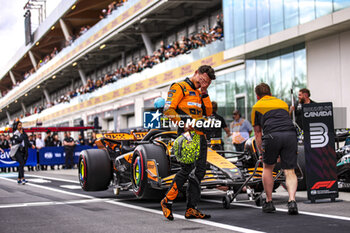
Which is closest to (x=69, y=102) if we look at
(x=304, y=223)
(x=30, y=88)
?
(x=30, y=88)

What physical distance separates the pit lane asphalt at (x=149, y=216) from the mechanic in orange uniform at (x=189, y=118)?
0.80ft

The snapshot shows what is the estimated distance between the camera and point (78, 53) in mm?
46062

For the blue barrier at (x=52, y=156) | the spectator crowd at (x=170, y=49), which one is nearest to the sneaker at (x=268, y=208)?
the blue barrier at (x=52, y=156)

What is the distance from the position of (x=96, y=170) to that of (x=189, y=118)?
3250 millimetres

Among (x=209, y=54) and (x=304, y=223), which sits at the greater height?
(x=209, y=54)

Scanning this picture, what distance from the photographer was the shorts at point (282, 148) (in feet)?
22.8

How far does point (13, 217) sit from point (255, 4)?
1719 cm

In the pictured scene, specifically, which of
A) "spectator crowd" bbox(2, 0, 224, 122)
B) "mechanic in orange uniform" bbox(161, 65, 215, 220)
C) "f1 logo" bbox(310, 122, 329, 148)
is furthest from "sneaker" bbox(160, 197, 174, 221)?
"spectator crowd" bbox(2, 0, 224, 122)

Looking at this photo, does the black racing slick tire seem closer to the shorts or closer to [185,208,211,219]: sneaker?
[185,208,211,219]: sneaker

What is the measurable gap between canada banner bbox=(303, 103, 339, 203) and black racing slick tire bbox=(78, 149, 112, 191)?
3537mm

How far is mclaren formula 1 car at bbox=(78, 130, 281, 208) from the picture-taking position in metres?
7.60

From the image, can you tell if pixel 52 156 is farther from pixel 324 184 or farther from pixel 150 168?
pixel 324 184

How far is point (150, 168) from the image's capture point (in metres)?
7.77

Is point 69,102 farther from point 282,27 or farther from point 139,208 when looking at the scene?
point 139,208
